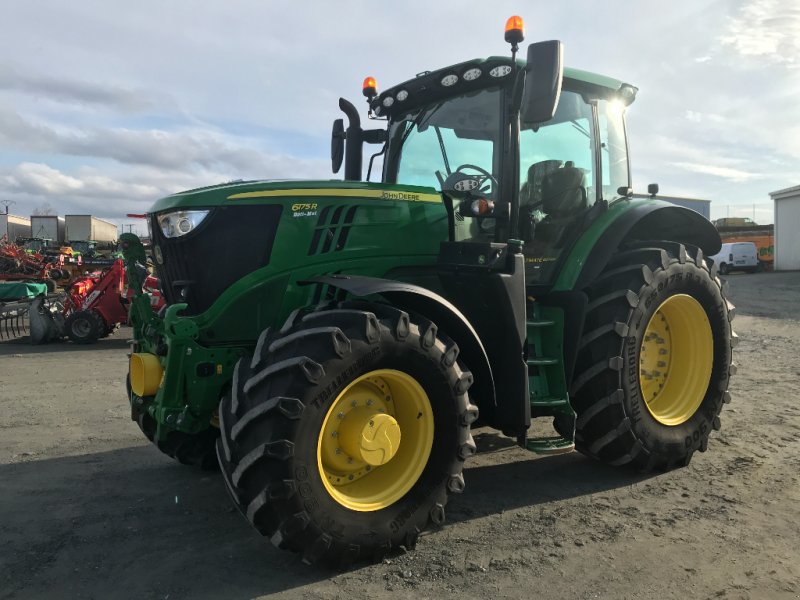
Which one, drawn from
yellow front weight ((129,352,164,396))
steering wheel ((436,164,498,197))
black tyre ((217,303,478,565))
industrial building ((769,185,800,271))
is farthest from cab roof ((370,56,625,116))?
industrial building ((769,185,800,271))

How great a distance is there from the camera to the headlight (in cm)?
375

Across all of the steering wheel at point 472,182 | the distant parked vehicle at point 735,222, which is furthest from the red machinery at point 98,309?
the distant parked vehicle at point 735,222

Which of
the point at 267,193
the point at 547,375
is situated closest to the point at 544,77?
the point at 267,193

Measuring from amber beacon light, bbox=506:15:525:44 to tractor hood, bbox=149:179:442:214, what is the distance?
3.71 ft

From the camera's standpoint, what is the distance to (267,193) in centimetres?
375

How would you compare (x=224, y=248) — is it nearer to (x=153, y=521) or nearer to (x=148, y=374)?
(x=148, y=374)

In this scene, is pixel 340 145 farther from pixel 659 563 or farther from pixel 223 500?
pixel 659 563

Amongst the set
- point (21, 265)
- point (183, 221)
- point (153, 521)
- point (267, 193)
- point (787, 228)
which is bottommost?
point (153, 521)

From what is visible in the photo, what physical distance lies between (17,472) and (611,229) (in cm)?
455

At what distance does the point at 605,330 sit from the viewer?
4.38 meters

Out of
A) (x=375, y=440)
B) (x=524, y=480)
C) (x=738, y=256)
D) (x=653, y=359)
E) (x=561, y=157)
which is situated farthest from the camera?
(x=738, y=256)

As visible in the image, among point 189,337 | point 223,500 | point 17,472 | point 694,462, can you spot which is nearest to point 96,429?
point 17,472

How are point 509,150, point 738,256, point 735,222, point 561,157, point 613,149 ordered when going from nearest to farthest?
1. point 509,150
2. point 561,157
3. point 613,149
4. point 738,256
5. point 735,222

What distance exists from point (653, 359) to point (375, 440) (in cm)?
272
